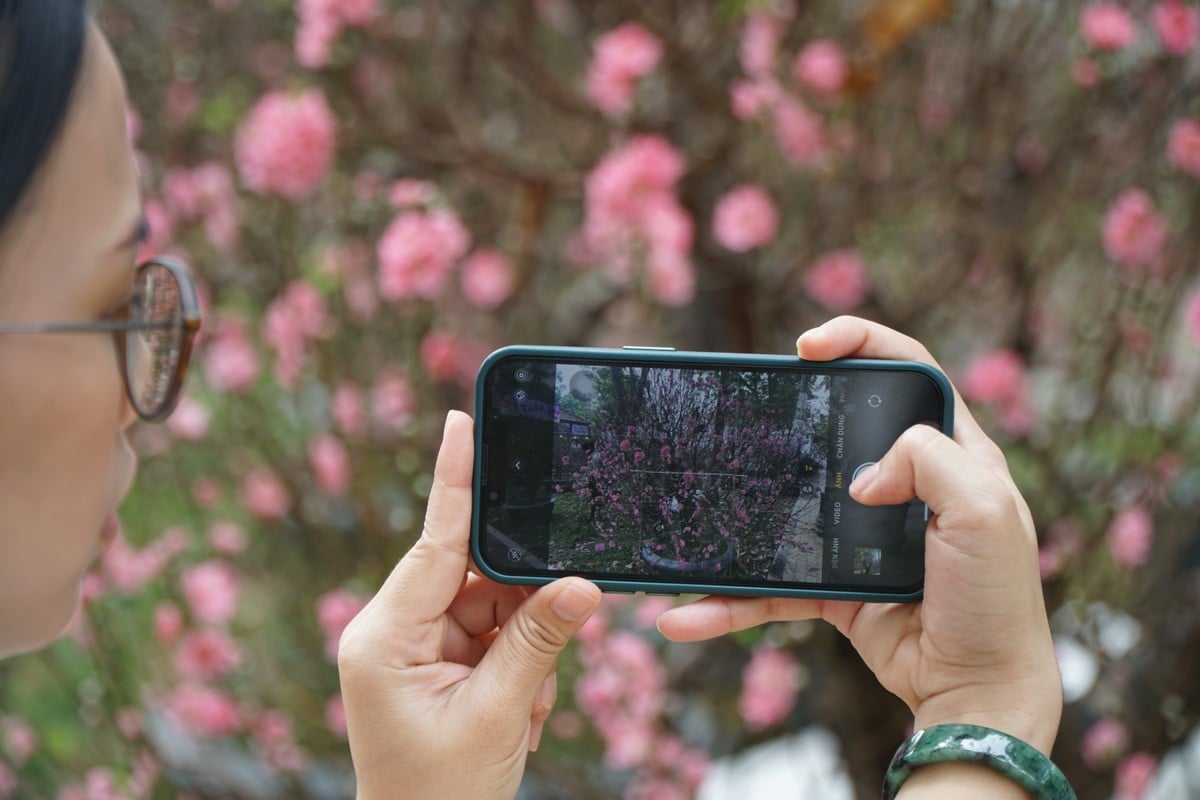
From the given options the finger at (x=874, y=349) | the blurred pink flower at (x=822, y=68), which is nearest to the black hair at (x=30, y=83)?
the finger at (x=874, y=349)

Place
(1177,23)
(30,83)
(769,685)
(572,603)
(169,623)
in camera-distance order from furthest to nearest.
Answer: (169,623) → (769,685) → (1177,23) → (572,603) → (30,83)

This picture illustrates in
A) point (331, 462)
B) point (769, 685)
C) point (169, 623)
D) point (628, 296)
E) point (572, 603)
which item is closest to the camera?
point (572, 603)

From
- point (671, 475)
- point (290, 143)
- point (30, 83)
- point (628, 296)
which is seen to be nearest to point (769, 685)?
point (628, 296)

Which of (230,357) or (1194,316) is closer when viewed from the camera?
(1194,316)

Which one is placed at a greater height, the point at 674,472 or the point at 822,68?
the point at 822,68

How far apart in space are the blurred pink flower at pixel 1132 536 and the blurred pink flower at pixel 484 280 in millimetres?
1348

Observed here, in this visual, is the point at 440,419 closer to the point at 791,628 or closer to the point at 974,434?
the point at 791,628

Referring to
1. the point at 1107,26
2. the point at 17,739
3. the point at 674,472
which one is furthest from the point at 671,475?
the point at 17,739

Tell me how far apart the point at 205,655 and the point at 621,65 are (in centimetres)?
159

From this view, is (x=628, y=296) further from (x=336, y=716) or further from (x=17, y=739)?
(x=17, y=739)

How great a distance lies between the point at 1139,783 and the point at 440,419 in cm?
161

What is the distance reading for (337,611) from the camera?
6.61 ft

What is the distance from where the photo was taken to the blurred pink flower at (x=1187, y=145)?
5.78 feet

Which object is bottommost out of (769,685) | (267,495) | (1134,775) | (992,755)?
(1134,775)
